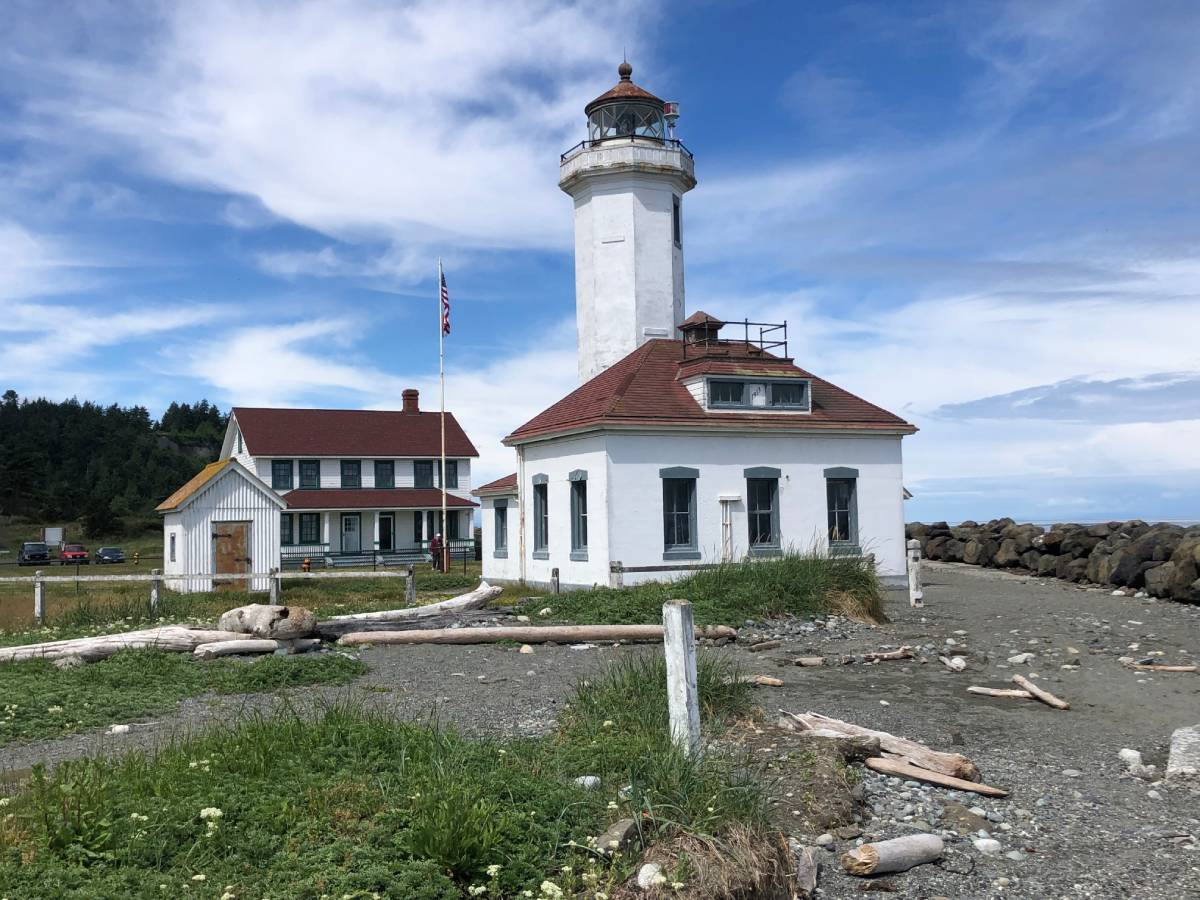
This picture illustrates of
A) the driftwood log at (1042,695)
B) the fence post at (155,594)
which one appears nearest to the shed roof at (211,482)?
the fence post at (155,594)

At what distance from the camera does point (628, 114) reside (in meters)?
27.9

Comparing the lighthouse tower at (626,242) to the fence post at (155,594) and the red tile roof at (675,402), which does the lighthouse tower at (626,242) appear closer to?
the red tile roof at (675,402)

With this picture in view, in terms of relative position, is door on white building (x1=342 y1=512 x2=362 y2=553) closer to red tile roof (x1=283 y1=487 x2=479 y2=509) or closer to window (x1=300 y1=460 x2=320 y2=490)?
red tile roof (x1=283 y1=487 x2=479 y2=509)

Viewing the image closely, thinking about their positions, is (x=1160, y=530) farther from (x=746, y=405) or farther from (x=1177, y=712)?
(x=1177, y=712)

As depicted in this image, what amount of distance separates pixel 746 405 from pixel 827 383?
3572 mm

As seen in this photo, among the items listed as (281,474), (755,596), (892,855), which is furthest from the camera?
(281,474)

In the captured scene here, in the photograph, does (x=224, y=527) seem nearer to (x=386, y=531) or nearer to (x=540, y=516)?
(x=540, y=516)

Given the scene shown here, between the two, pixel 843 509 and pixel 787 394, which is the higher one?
pixel 787 394

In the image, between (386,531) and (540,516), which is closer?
(540,516)

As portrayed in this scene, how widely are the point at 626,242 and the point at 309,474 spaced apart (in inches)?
887

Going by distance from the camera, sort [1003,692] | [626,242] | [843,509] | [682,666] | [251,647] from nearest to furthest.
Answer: [682,666] → [1003,692] → [251,647] → [843,509] → [626,242]

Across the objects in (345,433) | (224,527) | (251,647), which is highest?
(345,433)

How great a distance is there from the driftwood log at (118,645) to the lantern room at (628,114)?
1912cm

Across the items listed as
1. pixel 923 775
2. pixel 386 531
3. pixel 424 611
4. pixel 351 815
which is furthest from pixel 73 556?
pixel 923 775
